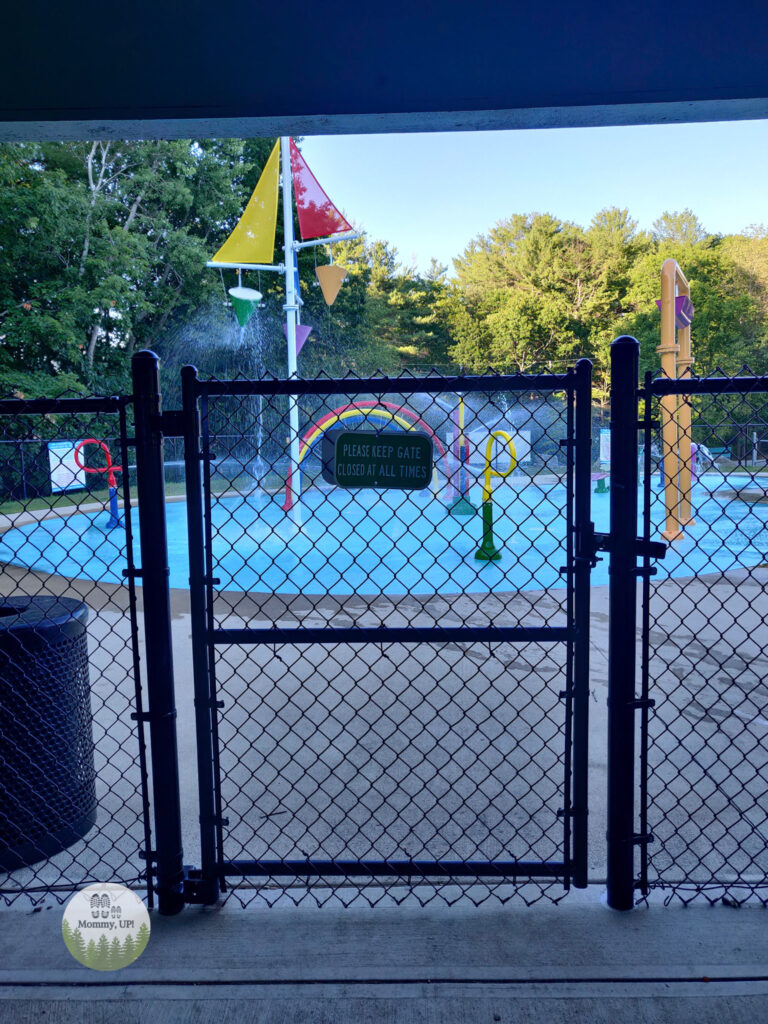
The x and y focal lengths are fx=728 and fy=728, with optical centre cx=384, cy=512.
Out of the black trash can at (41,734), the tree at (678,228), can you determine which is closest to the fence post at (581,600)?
the black trash can at (41,734)

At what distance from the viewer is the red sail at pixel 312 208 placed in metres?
12.8

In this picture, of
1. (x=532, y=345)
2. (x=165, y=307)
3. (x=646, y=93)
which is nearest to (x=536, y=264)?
(x=532, y=345)

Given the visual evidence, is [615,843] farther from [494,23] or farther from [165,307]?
[165,307]

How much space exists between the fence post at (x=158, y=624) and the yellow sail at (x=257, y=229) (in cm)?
1084

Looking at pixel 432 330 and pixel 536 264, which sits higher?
pixel 536 264

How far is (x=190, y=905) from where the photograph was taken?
6.86 ft

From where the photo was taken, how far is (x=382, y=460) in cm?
195

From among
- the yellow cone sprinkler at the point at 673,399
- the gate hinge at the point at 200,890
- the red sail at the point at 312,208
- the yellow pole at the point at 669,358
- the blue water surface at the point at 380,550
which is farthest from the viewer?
the red sail at the point at 312,208

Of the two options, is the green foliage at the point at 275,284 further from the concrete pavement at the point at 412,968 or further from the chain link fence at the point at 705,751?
the concrete pavement at the point at 412,968

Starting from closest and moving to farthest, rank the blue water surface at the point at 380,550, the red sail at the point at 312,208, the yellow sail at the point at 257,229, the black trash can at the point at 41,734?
the black trash can at the point at 41,734, the blue water surface at the point at 380,550, the yellow sail at the point at 257,229, the red sail at the point at 312,208

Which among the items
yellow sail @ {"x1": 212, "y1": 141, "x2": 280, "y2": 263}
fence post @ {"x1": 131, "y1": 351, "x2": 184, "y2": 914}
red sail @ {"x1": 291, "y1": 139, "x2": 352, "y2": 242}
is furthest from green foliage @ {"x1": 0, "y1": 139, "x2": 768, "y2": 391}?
fence post @ {"x1": 131, "y1": 351, "x2": 184, "y2": 914}

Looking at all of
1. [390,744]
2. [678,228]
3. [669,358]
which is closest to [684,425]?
[669,358]

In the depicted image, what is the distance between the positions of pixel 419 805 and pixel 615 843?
100 cm

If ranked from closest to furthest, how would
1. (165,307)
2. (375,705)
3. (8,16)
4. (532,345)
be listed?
(8,16) < (375,705) < (165,307) < (532,345)
